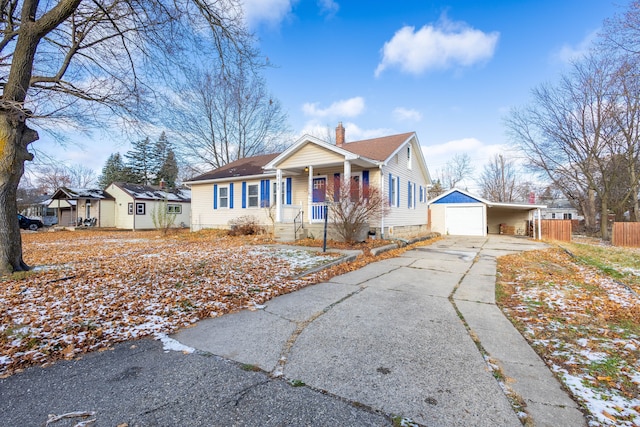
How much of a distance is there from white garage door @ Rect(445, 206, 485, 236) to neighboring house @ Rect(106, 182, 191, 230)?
22.3 meters

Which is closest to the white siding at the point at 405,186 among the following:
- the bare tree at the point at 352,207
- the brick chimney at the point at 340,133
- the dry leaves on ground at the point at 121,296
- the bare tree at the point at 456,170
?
the bare tree at the point at 352,207

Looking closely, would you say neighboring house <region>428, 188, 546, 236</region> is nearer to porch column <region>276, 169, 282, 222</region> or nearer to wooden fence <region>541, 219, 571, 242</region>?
wooden fence <region>541, 219, 571, 242</region>

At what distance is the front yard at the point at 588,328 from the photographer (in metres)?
2.18

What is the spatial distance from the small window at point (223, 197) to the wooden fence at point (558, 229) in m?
20.0

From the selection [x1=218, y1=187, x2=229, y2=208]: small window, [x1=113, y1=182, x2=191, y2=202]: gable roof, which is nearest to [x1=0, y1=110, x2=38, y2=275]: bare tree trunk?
[x1=218, y1=187, x2=229, y2=208]: small window

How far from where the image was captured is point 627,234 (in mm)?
15086

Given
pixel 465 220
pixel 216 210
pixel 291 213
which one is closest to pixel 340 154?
pixel 291 213

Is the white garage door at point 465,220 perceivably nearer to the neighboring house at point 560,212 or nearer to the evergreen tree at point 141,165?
the neighboring house at point 560,212

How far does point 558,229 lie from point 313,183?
50.4ft

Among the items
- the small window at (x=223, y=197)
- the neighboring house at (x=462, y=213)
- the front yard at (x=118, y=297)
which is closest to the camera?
the front yard at (x=118, y=297)

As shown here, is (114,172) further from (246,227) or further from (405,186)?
(405,186)

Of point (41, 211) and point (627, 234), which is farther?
point (41, 211)

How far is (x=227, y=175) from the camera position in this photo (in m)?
16.9

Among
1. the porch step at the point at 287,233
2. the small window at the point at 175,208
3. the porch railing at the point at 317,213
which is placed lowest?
the porch step at the point at 287,233
